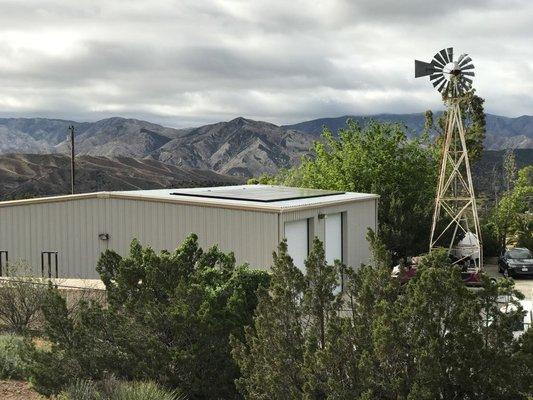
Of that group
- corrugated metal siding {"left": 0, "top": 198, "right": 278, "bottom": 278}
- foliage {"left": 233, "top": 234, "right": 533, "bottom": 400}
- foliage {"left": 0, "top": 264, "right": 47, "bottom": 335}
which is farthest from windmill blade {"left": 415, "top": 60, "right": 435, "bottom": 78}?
foliage {"left": 233, "top": 234, "right": 533, "bottom": 400}

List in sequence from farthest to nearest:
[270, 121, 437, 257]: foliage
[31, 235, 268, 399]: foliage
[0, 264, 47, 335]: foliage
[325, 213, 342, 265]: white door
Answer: [270, 121, 437, 257]: foliage < [325, 213, 342, 265]: white door < [0, 264, 47, 335]: foliage < [31, 235, 268, 399]: foliage

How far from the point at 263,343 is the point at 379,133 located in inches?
1053

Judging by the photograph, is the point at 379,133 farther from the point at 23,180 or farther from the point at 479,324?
the point at 23,180

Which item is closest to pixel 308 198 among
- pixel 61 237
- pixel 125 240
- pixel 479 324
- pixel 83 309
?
pixel 125 240

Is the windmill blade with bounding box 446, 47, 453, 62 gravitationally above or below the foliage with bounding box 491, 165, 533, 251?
above

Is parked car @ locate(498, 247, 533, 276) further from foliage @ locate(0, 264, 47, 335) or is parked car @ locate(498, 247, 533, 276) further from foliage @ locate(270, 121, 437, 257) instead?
foliage @ locate(0, 264, 47, 335)

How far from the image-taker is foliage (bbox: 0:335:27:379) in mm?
10496

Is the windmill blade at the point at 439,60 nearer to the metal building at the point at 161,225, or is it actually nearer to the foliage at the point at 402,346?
the metal building at the point at 161,225

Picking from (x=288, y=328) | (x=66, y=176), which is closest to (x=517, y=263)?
(x=288, y=328)

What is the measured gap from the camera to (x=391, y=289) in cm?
798

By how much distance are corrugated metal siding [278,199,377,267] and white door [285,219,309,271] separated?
0.40 m

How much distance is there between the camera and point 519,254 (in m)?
28.8

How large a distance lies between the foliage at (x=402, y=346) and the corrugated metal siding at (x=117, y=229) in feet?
32.3

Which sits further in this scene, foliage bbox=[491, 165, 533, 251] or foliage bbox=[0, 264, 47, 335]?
foliage bbox=[491, 165, 533, 251]
